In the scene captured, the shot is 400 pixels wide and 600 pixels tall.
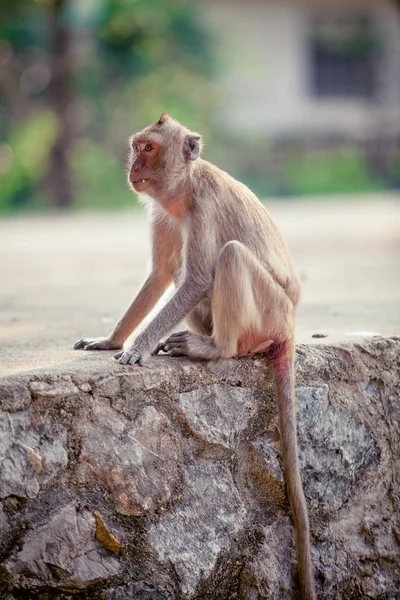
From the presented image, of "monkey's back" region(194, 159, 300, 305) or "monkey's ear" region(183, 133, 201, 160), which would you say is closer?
"monkey's back" region(194, 159, 300, 305)

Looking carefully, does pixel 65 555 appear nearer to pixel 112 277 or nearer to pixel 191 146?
pixel 191 146

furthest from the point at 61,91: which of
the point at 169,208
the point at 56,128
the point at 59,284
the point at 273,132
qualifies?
the point at 169,208

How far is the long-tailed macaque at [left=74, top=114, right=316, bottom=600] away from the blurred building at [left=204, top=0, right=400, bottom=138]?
1942 cm

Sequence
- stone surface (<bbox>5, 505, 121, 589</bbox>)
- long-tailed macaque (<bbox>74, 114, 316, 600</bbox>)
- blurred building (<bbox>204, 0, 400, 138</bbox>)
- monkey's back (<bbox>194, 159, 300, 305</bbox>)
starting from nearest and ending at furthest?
stone surface (<bbox>5, 505, 121, 589</bbox>) → long-tailed macaque (<bbox>74, 114, 316, 600</bbox>) → monkey's back (<bbox>194, 159, 300, 305</bbox>) → blurred building (<bbox>204, 0, 400, 138</bbox>)

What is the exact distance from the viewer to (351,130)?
81.7 ft

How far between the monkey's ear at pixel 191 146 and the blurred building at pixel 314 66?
1940 cm

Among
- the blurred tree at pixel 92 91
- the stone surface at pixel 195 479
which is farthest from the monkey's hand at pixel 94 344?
the blurred tree at pixel 92 91

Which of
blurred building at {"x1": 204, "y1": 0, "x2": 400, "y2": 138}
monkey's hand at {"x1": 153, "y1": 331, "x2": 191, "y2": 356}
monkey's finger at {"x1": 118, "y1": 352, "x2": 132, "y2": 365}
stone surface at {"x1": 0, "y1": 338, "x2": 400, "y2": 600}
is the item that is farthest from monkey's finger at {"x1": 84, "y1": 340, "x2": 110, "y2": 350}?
blurred building at {"x1": 204, "y1": 0, "x2": 400, "y2": 138}

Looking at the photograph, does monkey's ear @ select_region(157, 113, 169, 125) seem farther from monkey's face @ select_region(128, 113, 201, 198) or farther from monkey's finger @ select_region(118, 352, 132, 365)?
monkey's finger @ select_region(118, 352, 132, 365)

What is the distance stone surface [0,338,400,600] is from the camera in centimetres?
368

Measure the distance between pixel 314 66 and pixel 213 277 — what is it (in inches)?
888

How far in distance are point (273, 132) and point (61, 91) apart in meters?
7.20

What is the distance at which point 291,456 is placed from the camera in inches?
158

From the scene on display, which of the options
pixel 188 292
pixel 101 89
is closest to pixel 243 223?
pixel 188 292
